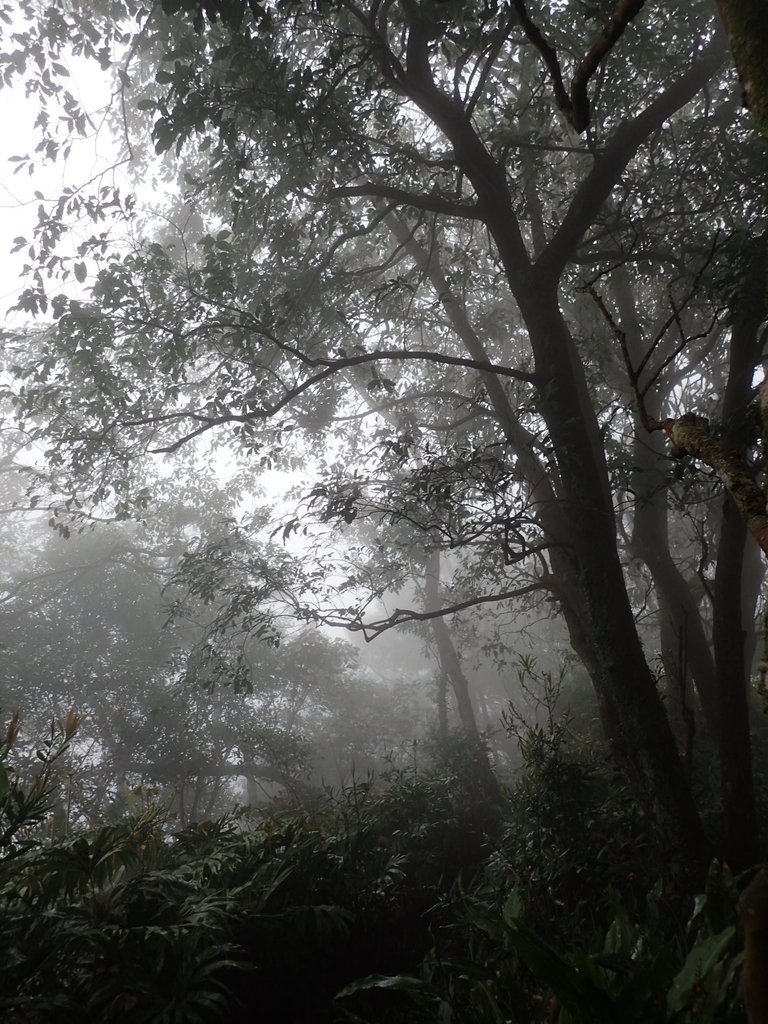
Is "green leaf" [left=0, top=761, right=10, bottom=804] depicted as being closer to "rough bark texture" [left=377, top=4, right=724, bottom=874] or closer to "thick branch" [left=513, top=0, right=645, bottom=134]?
"thick branch" [left=513, top=0, right=645, bottom=134]

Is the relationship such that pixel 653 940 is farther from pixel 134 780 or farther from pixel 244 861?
pixel 134 780

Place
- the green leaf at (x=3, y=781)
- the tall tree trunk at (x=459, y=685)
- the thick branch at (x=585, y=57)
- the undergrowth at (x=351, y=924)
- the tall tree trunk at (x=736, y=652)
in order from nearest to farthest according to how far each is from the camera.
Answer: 1. the thick branch at (x=585, y=57)
2. the undergrowth at (x=351, y=924)
3. the green leaf at (x=3, y=781)
4. the tall tree trunk at (x=736, y=652)
5. the tall tree trunk at (x=459, y=685)

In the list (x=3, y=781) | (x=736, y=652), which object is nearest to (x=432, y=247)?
(x=736, y=652)

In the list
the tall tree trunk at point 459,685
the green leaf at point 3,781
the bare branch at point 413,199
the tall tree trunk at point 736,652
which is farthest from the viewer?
the tall tree trunk at point 459,685

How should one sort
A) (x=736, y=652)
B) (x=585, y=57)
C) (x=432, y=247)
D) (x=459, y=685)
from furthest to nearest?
(x=459, y=685) → (x=432, y=247) → (x=736, y=652) → (x=585, y=57)

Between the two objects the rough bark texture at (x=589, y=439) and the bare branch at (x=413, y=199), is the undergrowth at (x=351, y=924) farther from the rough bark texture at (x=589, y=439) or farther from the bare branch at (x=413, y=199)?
the bare branch at (x=413, y=199)

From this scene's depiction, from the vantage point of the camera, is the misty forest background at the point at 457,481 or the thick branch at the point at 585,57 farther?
the misty forest background at the point at 457,481

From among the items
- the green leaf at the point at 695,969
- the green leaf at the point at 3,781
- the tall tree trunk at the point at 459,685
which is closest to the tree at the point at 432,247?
the green leaf at the point at 695,969

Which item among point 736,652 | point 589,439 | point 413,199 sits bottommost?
point 736,652

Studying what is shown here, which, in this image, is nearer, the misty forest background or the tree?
the misty forest background

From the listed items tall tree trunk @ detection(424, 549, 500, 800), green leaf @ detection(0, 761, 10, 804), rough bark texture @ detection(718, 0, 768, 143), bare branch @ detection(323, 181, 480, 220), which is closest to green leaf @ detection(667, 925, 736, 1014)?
rough bark texture @ detection(718, 0, 768, 143)

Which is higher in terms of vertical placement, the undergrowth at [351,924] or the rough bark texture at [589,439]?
the rough bark texture at [589,439]

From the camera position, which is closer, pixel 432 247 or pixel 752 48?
pixel 752 48

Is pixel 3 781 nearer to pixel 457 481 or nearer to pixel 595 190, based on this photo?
pixel 457 481
